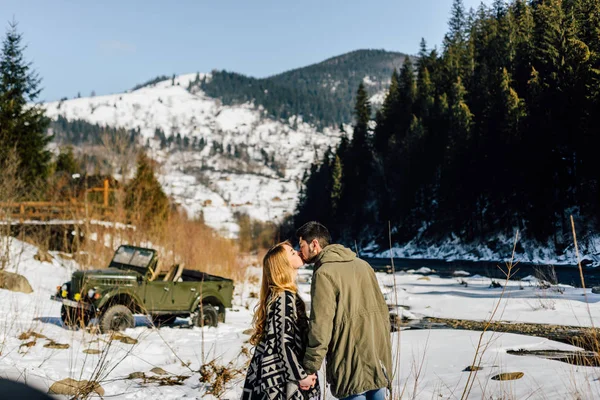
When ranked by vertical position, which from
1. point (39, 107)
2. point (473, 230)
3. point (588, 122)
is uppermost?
point (39, 107)

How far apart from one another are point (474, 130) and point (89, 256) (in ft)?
149

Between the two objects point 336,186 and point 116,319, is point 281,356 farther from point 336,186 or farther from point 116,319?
point 336,186

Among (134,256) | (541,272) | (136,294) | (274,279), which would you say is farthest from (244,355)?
(541,272)

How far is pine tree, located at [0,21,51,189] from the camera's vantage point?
38594mm

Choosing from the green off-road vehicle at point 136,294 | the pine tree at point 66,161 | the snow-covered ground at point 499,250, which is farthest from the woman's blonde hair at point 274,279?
the pine tree at point 66,161

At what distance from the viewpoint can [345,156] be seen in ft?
288

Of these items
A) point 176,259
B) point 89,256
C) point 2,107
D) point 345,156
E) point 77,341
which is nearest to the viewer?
point 77,341

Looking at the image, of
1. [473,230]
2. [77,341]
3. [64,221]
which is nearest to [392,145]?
[473,230]

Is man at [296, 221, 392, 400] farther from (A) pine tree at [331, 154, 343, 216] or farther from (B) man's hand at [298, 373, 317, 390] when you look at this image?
(A) pine tree at [331, 154, 343, 216]

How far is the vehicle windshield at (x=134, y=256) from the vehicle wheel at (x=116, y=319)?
1.65m

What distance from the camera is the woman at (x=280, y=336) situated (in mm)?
4043

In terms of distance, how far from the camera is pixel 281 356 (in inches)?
160

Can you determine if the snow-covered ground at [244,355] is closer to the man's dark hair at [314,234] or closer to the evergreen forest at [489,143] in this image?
the man's dark hair at [314,234]

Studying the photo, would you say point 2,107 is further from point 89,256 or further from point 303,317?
point 303,317
